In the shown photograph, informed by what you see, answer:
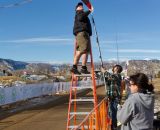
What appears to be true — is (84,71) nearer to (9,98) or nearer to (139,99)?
(139,99)

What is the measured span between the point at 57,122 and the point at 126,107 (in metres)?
13.9

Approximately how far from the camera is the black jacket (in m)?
9.68

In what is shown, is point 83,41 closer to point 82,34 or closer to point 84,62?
point 82,34

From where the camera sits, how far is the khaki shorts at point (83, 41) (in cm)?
962

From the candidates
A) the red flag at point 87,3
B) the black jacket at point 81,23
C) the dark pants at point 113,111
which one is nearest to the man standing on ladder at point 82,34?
the black jacket at point 81,23

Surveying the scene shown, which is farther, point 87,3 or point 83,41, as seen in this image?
point 87,3

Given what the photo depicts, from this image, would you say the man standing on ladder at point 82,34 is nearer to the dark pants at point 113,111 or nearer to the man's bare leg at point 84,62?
the man's bare leg at point 84,62

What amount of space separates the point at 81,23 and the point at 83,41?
15.9 inches

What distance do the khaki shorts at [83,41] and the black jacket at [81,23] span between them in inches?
3.7

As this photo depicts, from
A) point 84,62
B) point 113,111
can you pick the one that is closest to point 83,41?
point 84,62

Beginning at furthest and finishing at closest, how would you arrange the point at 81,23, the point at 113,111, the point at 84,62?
the point at 113,111
the point at 84,62
the point at 81,23

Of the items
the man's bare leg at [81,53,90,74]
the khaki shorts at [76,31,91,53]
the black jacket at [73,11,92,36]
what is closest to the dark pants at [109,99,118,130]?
the man's bare leg at [81,53,90,74]

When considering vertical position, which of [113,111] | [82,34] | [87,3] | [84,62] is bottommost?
[113,111]

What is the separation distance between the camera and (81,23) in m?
9.74
